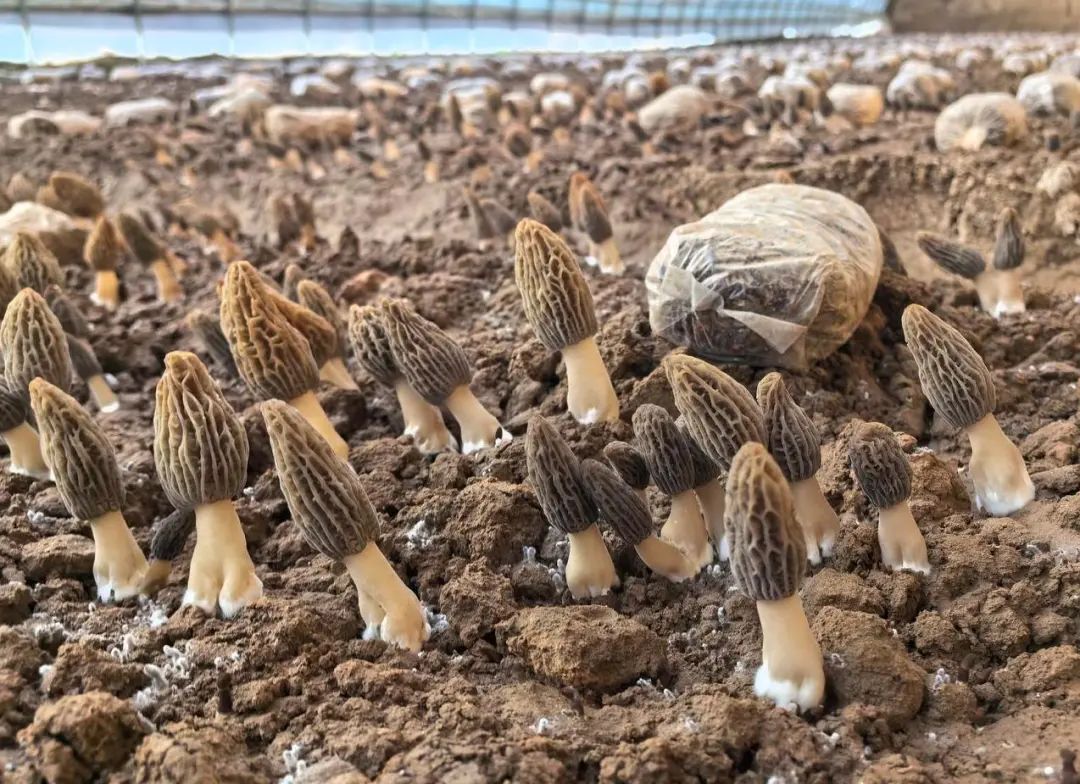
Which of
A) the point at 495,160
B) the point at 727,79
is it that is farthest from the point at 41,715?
the point at 727,79

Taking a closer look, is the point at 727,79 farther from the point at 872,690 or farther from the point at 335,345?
the point at 872,690

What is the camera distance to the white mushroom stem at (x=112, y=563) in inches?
87.4

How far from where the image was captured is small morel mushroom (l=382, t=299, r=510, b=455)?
2.54 metres

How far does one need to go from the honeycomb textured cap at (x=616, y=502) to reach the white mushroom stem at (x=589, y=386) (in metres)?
0.57

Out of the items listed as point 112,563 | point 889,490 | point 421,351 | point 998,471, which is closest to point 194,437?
point 112,563

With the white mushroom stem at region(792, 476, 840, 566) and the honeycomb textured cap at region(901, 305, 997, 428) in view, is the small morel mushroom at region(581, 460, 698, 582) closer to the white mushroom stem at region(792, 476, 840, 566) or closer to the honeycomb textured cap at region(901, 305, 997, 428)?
the white mushroom stem at region(792, 476, 840, 566)

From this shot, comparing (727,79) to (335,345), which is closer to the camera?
(335,345)

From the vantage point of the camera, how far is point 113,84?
34.2 feet

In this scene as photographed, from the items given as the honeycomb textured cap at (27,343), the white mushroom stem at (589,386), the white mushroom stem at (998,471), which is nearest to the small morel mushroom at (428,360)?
the white mushroom stem at (589,386)

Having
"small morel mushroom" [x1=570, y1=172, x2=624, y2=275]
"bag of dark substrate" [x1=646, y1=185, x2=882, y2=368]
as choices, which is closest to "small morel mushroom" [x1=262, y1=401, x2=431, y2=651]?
"bag of dark substrate" [x1=646, y1=185, x2=882, y2=368]

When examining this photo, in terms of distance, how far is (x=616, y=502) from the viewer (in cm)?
204

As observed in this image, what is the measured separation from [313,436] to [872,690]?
114 centimetres

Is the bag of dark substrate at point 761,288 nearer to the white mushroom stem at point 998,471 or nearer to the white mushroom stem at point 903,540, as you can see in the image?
the white mushroom stem at point 998,471

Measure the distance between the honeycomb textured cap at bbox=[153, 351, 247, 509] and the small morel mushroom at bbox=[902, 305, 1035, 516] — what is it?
59.5 inches
